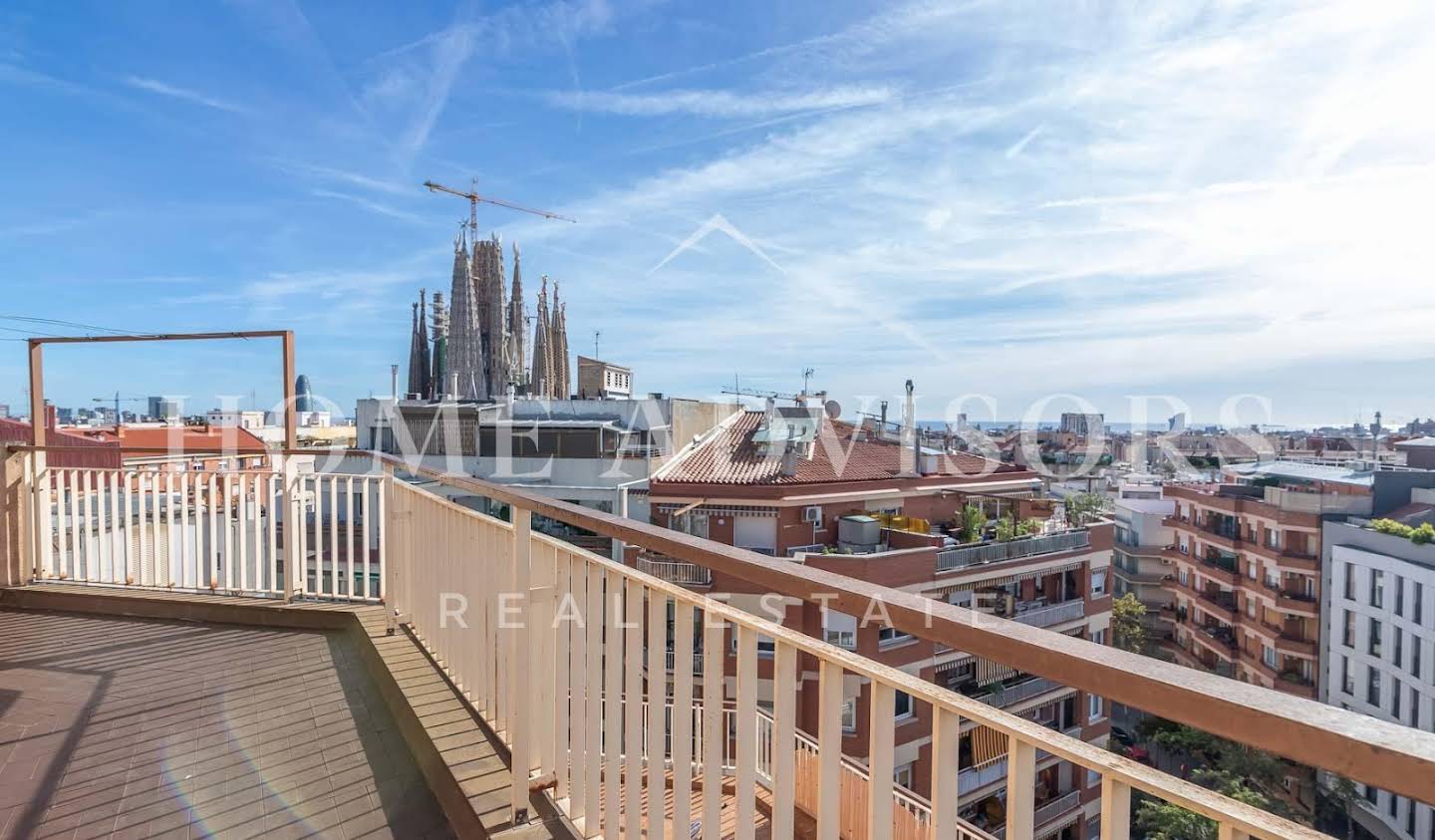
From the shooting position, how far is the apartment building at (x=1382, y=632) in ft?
58.7

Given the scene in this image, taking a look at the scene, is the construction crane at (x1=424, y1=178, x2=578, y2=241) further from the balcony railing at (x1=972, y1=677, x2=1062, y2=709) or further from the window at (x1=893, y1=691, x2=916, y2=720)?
the window at (x1=893, y1=691, x2=916, y2=720)

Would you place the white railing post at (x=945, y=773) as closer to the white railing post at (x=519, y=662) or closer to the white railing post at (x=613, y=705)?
the white railing post at (x=613, y=705)

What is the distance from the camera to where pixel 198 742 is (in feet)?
7.76

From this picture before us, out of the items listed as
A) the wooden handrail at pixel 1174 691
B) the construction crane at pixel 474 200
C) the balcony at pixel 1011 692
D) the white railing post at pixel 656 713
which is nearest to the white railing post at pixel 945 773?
the wooden handrail at pixel 1174 691

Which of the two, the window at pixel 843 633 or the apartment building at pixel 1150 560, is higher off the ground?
the window at pixel 843 633

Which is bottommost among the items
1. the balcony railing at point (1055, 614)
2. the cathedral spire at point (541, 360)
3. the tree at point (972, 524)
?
the balcony railing at point (1055, 614)

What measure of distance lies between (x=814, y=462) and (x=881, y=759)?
15.9 m

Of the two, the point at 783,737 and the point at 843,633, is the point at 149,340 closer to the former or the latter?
the point at 783,737

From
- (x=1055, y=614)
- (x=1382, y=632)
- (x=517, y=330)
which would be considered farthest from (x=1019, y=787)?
(x=517, y=330)

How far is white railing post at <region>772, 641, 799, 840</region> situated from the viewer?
1.08 metres

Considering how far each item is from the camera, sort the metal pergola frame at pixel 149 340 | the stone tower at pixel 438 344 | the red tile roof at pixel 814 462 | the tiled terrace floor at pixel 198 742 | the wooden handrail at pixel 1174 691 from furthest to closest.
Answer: the stone tower at pixel 438 344, the red tile roof at pixel 814 462, the metal pergola frame at pixel 149 340, the tiled terrace floor at pixel 198 742, the wooden handrail at pixel 1174 691

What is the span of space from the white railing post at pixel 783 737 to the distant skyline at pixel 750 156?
139 inches

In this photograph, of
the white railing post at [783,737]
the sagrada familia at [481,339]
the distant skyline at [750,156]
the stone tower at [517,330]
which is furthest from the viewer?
the stone tower at [517,330]

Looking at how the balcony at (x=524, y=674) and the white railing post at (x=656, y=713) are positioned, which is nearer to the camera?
the balcony at (x=524, y=674)
